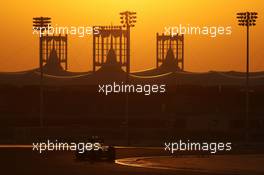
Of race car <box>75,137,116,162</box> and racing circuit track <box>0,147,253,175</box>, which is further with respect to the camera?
race car <box>75,137,116,162</box>

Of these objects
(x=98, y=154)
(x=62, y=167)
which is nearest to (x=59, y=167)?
(x=62, y=167)

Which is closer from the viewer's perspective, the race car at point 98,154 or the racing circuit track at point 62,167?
the racing circuit track at point 62,167

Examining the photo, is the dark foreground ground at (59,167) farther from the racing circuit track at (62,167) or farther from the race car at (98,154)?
the race car at (98,154)

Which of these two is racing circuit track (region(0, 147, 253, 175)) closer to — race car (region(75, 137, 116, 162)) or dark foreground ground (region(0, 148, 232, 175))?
dark foreground ground (region(0, 148, 232, 175))

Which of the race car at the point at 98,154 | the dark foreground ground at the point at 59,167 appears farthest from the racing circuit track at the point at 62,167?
the race car at the point at 98,154

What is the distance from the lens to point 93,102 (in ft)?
445

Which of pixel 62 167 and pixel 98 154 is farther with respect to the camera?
pixel 98 154

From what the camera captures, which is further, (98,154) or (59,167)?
(98,154)

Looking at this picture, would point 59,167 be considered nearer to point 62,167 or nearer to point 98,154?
point 62,167

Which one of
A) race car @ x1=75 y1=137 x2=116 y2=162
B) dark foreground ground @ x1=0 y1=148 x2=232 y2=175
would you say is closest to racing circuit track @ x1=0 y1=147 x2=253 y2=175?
dark foreground ground @ x1=0 y1=148 x2=232 y2=175

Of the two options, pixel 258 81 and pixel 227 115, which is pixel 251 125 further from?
pixel 258 81

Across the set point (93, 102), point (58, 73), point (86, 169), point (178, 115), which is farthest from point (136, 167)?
point (58, 73)

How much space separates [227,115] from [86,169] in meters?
63.3

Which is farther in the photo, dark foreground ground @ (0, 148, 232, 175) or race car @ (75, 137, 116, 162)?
race car @ (75, 137, 116, 162)
